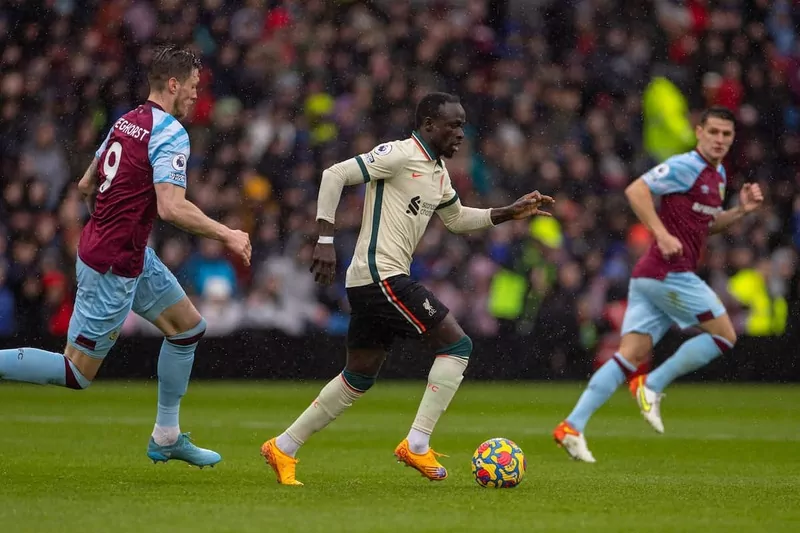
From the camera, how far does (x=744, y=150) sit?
A: 1927cm

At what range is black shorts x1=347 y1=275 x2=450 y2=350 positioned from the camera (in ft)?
24.9

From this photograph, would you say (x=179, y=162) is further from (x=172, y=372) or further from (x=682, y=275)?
(x=682, y=275)

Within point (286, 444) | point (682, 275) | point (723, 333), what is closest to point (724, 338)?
point (723, 333)

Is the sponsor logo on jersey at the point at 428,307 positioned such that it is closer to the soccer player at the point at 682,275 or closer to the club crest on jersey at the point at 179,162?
the club crest on jersey at the point at 179,162

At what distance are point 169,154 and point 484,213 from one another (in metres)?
2.06

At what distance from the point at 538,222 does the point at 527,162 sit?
135 centimetres

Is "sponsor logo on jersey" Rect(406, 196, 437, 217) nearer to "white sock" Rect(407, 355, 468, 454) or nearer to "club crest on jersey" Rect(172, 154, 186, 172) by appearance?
"white sock" Rect(407, 355, 468, 454)

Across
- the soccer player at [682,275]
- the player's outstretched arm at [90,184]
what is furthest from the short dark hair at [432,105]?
the soccer player at [682,275]

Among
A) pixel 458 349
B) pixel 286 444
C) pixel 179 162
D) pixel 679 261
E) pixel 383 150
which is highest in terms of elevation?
pixel 383 150

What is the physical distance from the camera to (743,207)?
1045 cm

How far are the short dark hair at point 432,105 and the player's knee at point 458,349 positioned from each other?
125 centimetres

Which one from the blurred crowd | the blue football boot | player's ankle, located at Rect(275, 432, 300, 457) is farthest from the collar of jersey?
the blurred crowd

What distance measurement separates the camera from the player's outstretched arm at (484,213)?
8039mm

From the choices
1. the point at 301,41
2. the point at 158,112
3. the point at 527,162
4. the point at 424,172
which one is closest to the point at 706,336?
the point at 424,172
